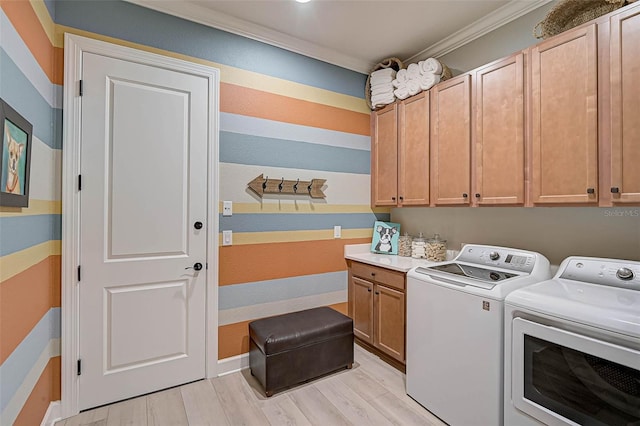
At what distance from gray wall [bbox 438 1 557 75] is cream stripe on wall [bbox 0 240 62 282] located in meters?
3.16

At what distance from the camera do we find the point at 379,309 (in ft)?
8.75

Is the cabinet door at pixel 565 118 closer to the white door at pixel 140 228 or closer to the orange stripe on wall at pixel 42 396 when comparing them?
the white door at pixel 140 228

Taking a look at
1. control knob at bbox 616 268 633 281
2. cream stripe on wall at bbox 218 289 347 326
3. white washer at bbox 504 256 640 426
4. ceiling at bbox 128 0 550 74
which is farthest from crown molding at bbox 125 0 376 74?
control knob at bbox 616 268 633 281

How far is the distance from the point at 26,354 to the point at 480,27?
354 centimetres

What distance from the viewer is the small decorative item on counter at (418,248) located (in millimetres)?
2777

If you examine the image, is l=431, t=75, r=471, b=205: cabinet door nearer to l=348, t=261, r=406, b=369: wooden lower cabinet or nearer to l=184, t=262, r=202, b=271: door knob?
l=348, t=261, r=406, b=369: wooden lower cabinet

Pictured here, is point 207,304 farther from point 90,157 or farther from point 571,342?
point 571,342

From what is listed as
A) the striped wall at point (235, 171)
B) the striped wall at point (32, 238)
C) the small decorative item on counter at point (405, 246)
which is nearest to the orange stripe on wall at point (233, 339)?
the striped wall at point (235, 171)

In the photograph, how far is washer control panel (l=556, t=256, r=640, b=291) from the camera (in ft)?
5.11

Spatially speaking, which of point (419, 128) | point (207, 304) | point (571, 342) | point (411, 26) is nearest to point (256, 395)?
point (207, 304)

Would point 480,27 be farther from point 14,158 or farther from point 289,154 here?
point 14,158

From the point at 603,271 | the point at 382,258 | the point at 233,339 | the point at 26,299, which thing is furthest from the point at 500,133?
the point at 26,299

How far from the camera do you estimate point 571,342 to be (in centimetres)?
132

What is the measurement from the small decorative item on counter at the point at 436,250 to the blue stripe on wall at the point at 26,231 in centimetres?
268
